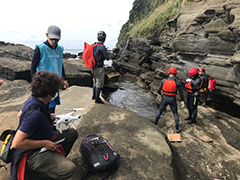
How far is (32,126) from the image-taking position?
6.06 ft

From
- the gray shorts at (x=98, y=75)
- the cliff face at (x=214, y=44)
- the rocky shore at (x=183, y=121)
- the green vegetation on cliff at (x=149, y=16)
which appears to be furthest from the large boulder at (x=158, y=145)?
the green vegetation on cliff at (x=149, y=16)

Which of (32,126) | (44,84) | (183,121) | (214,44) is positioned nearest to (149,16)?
(214,44)

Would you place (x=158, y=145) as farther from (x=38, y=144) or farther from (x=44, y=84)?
(x=44, y=84)

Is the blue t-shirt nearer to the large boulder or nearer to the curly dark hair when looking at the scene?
the curly dark hair

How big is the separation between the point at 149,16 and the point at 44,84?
32.5 m

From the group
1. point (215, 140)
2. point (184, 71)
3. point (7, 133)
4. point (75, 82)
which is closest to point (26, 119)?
point (7, 133)

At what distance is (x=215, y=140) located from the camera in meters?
5.12

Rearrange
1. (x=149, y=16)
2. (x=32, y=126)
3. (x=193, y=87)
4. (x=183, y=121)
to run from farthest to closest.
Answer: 1. (x=149, y=16)
2. (x=183, y=121)
3. (x=193, y=87)
4. (x=32, y=126)

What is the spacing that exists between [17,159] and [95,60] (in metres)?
4.40

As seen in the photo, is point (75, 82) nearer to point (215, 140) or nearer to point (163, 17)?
point (215, 140)

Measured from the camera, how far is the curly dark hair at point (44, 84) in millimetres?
2043

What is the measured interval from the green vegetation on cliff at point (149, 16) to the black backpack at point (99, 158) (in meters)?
18.9

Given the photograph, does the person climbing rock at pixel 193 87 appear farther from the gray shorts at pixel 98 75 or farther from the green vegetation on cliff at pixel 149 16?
the green vegetation on cliff at pixel 149 16

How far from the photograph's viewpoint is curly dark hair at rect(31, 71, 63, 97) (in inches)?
80.4
